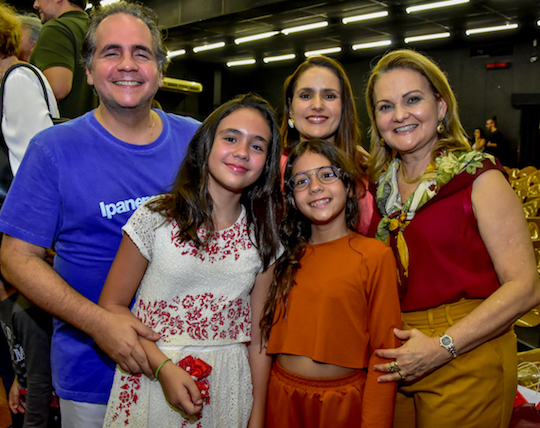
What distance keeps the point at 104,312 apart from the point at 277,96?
1517 centimetres

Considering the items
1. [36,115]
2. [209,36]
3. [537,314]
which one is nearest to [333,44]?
[209,36]

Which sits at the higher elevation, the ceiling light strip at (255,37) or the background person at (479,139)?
the ceiling light strip at (255,37)

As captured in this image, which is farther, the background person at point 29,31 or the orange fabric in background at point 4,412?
the background person at point 29,31

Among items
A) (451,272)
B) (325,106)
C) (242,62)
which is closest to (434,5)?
(325,106)

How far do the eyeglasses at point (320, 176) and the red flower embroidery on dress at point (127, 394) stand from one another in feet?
3.17

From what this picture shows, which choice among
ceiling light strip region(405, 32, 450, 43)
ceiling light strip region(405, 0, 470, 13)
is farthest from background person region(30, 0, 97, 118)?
ceiling light strip region(405, 32, 450, 43)

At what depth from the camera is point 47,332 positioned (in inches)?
75.4

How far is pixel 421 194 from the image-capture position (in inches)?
66.7

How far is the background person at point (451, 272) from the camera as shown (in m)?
1.56

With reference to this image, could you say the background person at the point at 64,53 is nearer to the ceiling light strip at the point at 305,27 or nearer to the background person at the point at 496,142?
the ceiling light strip at the point at 305,27

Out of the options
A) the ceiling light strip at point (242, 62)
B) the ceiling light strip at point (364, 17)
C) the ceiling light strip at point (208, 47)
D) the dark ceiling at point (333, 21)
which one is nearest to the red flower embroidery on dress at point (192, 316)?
the dark ceiling at point (333, 21)

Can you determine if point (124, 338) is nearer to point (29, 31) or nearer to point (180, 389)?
point (180, 389)

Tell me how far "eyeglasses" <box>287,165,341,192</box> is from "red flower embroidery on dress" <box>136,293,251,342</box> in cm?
60

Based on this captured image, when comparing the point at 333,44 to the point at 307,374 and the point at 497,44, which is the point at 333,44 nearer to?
the point at 497,44
